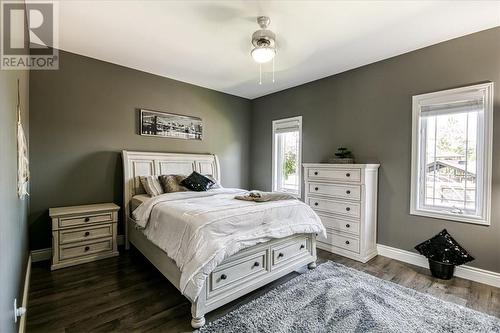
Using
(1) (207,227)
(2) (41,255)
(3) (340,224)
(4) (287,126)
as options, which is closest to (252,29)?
(1) (207,227)

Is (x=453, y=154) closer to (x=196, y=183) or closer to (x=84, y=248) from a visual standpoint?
(x=196, y=183)

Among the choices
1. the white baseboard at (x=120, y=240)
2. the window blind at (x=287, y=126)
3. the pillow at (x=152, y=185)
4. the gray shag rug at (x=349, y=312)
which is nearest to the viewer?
the gray shag rug at (x=349, y=312)

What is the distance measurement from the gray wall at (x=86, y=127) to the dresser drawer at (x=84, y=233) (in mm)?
492

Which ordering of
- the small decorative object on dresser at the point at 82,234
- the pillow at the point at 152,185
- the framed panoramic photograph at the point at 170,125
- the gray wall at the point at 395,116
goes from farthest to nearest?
1. the framed panoramic photograph at the point at 170,125
2. the pillow at the point at 152,185
3. the small decorative object on dresser at the point at 82,234
4. the gray wall at the point at 395,116

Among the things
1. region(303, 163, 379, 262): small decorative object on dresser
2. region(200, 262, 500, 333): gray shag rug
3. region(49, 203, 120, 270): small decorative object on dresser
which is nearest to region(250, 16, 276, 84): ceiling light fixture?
region(303, 163, 379, 262): small decorative object on dresser

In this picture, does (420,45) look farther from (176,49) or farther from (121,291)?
(121,291)

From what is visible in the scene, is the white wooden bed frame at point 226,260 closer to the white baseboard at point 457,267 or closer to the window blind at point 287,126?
the white baseboard at point 457,267

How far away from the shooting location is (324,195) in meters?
3.51

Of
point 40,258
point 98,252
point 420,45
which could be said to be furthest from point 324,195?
point 40,258

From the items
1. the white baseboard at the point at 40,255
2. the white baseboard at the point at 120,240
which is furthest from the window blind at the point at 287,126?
the white baseboard at the point at 40,255

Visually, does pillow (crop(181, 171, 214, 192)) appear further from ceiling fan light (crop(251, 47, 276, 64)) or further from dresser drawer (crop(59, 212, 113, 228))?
ceiling fan light (crop(251, 47, 276, 64))

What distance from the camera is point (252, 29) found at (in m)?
2.60

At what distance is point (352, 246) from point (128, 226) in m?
3.20

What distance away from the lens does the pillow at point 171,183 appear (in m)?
3.41
